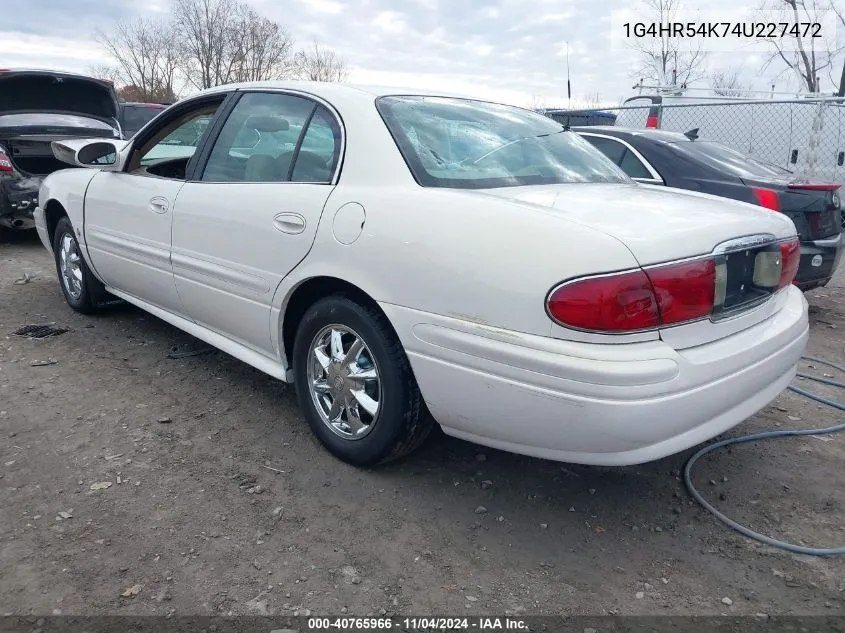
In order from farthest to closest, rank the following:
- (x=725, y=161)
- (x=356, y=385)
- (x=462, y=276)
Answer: (x=725, y=161) < (x=356, y=385) < (x=462, y=276)

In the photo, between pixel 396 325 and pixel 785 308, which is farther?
pixel 785 308

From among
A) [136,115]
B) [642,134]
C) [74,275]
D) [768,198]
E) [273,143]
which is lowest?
[74,275]

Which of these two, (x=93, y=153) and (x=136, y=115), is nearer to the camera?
(x=93, y=153)

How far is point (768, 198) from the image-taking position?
5035 millimetres

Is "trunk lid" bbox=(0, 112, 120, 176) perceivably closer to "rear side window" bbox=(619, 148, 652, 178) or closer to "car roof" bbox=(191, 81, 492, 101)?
"car roof" bbox=(191, 81, 492, 101)

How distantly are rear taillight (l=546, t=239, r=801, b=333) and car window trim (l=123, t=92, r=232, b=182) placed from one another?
229 cm

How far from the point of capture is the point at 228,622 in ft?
6.70

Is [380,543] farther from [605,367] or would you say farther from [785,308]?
[785,308]

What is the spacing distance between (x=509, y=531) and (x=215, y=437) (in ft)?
4.86

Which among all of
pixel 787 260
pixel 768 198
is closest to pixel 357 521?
pixel 787 260

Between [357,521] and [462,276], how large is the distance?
1027mm

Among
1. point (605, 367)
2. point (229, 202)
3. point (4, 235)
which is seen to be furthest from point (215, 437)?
point (4, 235)

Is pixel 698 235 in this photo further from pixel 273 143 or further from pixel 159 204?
pixel 159 204

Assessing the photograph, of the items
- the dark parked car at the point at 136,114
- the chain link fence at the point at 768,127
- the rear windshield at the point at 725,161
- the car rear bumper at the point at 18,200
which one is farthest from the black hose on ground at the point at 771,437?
the dark parked car at the point at 136,114
